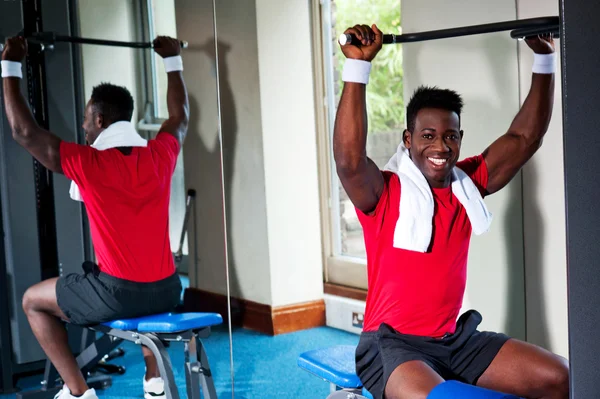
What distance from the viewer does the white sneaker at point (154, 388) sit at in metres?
2.57

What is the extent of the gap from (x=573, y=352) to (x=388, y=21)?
33.7 inches

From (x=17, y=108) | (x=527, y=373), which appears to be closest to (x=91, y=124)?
(x=17, y=108)

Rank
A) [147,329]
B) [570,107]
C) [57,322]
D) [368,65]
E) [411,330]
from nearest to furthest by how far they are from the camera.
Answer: [570,107]
[368,65]
[411,330]
[147,329]
[57,322]

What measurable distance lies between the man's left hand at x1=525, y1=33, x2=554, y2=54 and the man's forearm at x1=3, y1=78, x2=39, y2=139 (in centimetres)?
169

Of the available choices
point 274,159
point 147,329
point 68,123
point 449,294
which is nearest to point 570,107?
point 449,294

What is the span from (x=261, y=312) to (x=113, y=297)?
1.82 feet

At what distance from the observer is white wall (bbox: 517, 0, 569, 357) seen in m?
1.76

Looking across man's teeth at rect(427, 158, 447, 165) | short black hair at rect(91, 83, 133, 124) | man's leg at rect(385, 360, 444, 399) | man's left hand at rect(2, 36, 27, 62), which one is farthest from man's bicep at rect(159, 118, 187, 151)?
man's leg at rect(385, 360, 444, 399)

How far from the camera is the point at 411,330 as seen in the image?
1.93 metres

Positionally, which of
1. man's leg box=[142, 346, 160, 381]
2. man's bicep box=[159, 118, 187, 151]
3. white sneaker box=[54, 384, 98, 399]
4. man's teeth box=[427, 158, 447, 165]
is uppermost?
man's bicep box=[159, 118, 187, 151]

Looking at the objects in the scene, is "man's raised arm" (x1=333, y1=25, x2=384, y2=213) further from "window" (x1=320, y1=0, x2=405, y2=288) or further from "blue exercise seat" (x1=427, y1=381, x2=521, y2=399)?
"blue exercise seat" (x1=427, y1=381, x2=521, y2=399)

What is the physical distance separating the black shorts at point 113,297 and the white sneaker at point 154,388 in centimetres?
21

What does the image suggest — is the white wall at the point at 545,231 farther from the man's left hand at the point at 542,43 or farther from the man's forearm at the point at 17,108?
the man's forearm at the point at 17,108

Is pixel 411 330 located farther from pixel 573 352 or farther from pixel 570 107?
pixel 570 107
